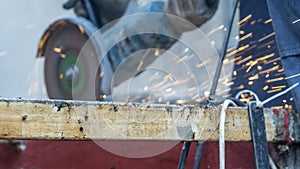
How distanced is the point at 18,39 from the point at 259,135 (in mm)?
3397

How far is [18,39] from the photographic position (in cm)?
402

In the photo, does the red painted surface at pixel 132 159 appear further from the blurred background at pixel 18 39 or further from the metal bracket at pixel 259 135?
the blurred background at pixel 18 39

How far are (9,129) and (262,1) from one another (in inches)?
51.5

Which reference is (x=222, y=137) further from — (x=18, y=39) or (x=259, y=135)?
(x=18, y=39)

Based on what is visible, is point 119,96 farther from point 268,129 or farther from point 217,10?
point 268,129

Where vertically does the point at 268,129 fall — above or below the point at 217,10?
below

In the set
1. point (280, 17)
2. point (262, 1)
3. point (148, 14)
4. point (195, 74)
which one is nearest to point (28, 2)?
point (148, 14)

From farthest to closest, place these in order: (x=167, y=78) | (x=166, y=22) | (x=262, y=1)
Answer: (x=167, y=78), (x=166, y=22), (x=262, y=1)

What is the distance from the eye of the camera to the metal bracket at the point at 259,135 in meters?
0.99

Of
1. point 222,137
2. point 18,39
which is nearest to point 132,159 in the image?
point 222,137

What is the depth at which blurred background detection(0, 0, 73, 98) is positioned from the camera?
3895mm

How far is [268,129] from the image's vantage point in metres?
1.04

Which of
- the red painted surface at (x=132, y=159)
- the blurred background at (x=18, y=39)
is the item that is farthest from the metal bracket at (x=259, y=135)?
the blurred background at (x=18, y=39)

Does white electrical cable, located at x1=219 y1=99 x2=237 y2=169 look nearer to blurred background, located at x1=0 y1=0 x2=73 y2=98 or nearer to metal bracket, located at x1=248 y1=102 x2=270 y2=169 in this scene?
metal bracket, located at x1=248 y1=102 x2=270 y2=169
